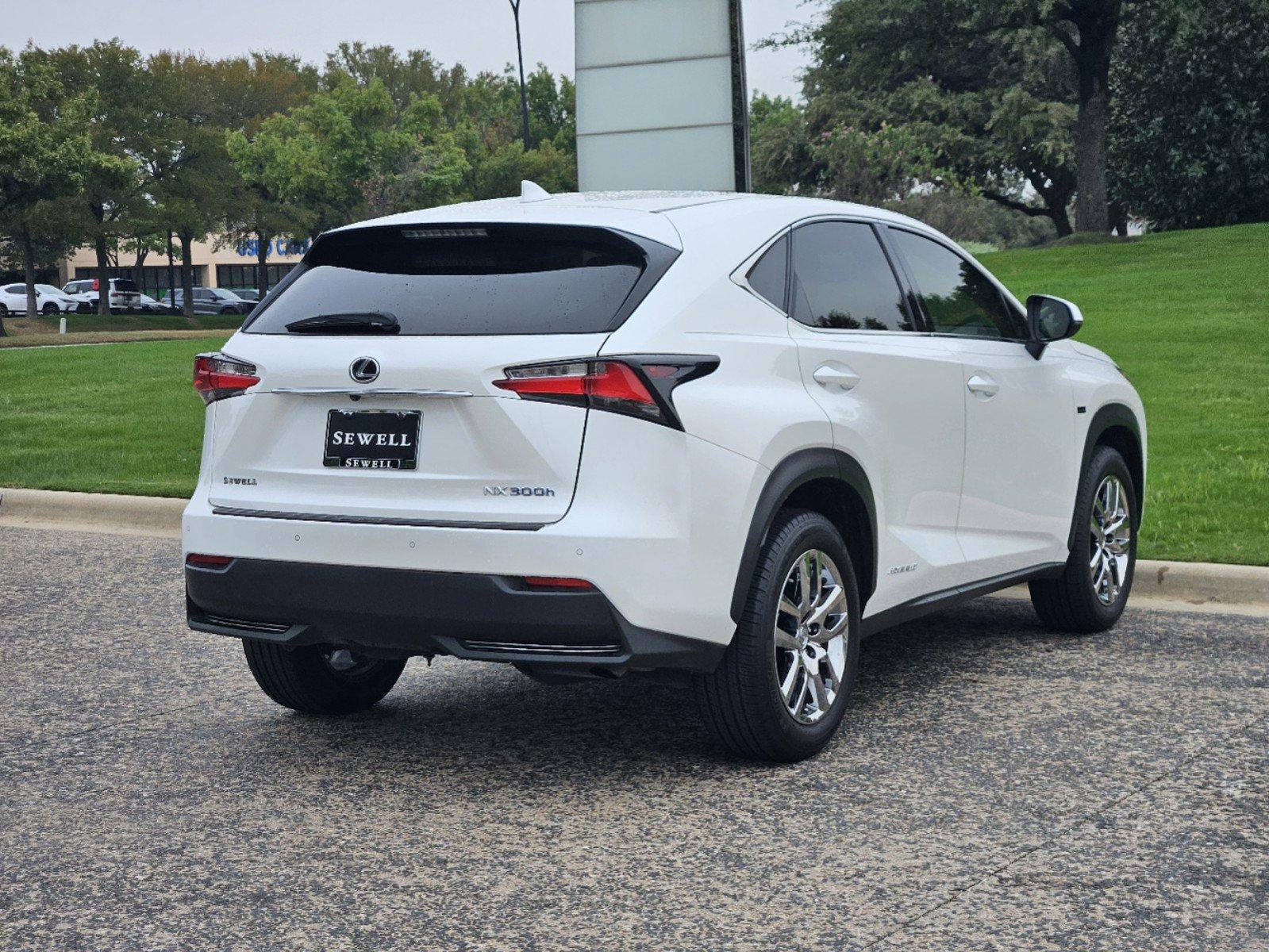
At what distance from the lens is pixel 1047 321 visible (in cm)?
654

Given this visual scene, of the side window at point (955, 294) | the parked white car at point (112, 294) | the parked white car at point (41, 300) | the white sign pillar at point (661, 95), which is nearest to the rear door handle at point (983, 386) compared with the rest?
the side window at point (955, 294)

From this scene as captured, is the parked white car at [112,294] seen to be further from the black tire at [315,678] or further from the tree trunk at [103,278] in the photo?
the black tire at [315,678]

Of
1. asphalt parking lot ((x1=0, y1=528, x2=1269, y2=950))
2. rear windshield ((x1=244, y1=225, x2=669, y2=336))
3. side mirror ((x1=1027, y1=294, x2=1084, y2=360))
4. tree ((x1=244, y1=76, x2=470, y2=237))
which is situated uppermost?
tree ((x1=244, y1=76, x2=470, y2=237))

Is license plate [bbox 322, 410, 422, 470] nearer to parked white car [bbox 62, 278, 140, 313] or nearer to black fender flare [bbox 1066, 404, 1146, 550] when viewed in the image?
black fender flare [bbox 1066, 404, 1146, 550]

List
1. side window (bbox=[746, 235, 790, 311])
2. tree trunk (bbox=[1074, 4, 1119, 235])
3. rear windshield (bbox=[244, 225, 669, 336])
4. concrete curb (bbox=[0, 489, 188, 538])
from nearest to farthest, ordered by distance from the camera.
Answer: rear windshield (bbox=[244, 225, 669, 336]) → side window (bbox=[746, 235, 790, 311]) → concrete curb (bbox=[0, 489, 188, 538]) → tree trunk (bbox=[1074, 4, 1119, 235])

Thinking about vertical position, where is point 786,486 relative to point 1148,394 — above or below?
above

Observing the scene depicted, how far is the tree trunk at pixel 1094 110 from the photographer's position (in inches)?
1435

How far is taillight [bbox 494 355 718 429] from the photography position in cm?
438

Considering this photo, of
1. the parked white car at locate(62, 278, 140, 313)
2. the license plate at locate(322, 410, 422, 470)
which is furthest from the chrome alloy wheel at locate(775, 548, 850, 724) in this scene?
the parked white car at locate(62, 278, 140, 313)

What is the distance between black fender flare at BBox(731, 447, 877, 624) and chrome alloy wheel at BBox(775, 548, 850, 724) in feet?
0.67

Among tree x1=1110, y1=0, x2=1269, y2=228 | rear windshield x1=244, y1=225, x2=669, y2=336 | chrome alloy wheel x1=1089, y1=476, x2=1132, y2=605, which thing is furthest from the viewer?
tree x1=1110, y1=0, x2=1269, y2=228

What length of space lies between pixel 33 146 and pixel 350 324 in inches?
1942

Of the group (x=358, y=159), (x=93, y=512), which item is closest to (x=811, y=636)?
(x=93, y=512)

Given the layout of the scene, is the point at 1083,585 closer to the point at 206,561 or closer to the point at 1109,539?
the point at 1109,539
